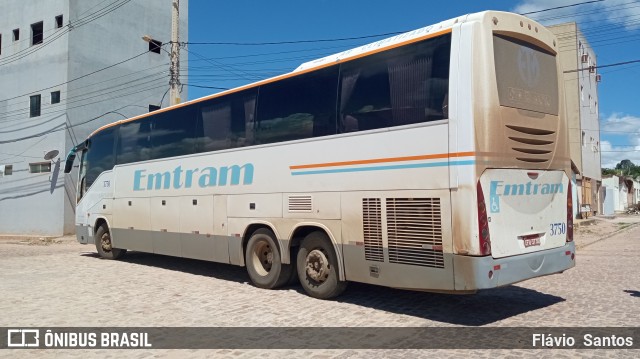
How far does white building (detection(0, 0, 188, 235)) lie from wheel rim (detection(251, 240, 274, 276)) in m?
17.6

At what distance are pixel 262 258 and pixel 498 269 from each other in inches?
179

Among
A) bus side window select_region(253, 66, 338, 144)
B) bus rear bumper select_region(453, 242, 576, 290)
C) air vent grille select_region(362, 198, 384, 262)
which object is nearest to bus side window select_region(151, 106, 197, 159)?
bus side window select_region(253, 66, 338, 144)

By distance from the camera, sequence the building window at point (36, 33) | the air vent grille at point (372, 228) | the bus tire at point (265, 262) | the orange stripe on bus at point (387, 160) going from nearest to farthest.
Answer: the orange stripe on bus at point (387, 160), the air vent grille at point (372, 228), the bus tire at point (265, 262), the building window at point (36, 33)

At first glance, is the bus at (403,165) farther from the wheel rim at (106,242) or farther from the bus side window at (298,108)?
the wheel rim at (106,242)

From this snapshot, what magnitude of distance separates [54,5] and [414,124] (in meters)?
24.1

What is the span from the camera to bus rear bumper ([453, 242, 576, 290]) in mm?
5957

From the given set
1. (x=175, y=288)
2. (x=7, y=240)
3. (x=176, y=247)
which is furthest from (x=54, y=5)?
(x=175, y=288)

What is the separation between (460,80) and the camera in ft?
20.3

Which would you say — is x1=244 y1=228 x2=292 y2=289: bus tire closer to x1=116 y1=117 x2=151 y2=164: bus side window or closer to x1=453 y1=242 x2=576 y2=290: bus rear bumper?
x1=453 y1=242 x2=576 y2=290: bus rear bumper

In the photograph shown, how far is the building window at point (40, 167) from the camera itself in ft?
79.3

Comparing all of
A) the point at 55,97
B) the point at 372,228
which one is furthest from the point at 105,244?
the point at 55,97

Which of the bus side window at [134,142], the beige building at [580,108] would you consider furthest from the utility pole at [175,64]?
the beige building at [580,108]

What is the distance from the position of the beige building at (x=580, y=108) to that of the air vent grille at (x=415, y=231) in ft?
87.8

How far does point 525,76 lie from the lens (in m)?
6.80
